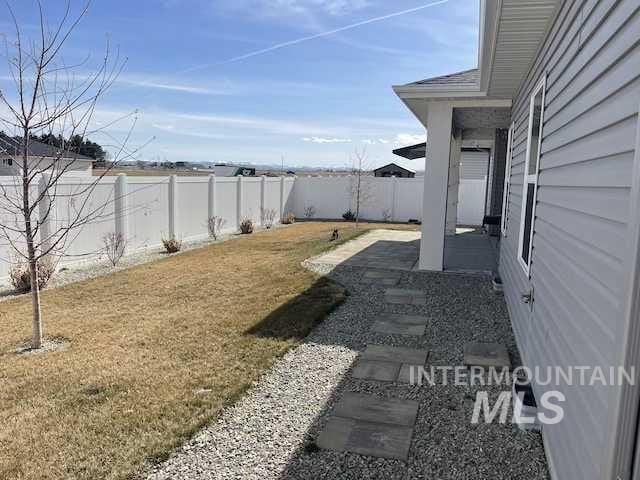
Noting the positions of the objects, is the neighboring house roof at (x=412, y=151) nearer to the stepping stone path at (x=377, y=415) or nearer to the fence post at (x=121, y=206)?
the fence post at (x=121, y=206)

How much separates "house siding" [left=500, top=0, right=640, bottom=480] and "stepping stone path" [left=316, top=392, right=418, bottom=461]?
2.79ft

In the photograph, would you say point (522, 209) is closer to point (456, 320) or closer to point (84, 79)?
point (456, 320)

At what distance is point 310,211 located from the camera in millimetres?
19766

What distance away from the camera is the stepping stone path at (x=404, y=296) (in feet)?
20.7

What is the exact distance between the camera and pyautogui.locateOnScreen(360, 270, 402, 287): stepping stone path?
7.40 meters

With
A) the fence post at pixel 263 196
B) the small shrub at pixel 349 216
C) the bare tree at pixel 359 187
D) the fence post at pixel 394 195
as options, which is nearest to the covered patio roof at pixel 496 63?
the fence post at pixel 263 196

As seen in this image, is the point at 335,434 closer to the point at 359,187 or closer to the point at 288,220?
the point at 288,220

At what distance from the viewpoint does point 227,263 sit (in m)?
9.20

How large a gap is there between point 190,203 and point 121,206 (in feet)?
8.92

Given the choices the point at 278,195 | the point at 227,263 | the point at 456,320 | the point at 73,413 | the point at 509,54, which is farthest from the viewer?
the point at 278,195

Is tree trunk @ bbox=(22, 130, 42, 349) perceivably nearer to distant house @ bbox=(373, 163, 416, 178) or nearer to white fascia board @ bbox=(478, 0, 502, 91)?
white fascia board @ bbox=(478, 0, 502, 91)

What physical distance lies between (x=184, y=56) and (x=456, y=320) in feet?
35.9

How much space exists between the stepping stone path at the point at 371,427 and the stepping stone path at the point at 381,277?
3.84 metres

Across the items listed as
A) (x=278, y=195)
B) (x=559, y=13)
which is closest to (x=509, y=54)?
(x=559, y=13)
